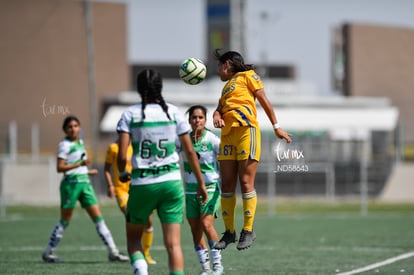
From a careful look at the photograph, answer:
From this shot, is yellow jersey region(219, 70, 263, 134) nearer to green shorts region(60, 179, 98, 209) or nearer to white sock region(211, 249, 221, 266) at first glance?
white sock region(211, 249, 221, 266)

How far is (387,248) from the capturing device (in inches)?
710

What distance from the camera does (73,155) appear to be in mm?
16250

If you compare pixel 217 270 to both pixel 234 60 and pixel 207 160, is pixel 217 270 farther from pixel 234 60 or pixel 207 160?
pixel 234 60

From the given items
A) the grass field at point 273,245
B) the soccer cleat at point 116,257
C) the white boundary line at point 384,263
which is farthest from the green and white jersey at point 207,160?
the soccer cleat at point 116,257

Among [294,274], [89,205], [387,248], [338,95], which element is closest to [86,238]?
[89,205]

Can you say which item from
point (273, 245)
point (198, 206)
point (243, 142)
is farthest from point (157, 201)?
point (273, 245)

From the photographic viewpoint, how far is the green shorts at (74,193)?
16281mm

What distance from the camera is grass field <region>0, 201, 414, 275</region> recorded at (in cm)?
1473

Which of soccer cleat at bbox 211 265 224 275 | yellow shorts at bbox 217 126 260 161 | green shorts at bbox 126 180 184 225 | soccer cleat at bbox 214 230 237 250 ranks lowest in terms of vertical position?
soccer cleat at bbox 211 265 224 275

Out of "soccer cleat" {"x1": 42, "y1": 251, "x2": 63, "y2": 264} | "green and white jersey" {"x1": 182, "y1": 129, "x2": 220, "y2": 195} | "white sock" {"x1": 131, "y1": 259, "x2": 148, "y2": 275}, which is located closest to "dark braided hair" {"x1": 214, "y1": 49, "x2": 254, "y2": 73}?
Answer: "green and white jersey" {"x1": 182, "y1": 129, "x2": 220, "y2": 195}

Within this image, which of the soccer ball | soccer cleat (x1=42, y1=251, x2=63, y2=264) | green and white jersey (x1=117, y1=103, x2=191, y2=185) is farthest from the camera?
soccer cleat (x1=42, y1=251, x2=63, y2=264)

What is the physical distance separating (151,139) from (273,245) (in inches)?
382

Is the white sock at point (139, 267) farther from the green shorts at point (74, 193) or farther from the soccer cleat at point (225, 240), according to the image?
the green shorts at point (74, 193)

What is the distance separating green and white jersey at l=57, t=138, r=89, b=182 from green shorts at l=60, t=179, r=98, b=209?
10cm
